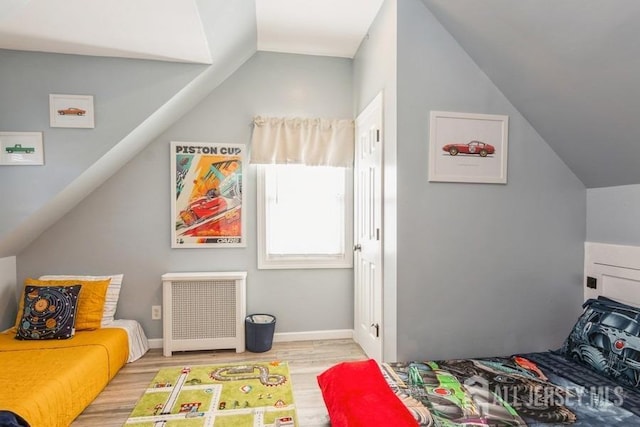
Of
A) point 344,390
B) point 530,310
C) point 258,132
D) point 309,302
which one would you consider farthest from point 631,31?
point 309,302

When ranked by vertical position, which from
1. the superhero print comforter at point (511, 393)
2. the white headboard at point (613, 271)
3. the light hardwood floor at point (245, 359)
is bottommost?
the light hardwood floor at point (245, 359)

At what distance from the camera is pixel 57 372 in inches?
77.2

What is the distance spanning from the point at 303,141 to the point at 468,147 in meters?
1.54

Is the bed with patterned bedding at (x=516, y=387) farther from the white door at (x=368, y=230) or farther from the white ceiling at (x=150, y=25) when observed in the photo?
the white ceiling at (x=150, y=25)

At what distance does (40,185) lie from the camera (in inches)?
93.8

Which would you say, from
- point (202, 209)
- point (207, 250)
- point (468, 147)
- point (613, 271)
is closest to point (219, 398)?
point (207, 250)

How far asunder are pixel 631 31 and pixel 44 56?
3.47m

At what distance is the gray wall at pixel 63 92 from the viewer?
2346 mm

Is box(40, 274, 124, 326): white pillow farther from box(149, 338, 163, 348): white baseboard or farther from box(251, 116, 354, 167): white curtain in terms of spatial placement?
box(251, 116, 354, 167): white curtain

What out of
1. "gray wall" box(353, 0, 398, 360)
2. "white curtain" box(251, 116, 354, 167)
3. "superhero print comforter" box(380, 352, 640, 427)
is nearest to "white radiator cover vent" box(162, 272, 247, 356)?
"white curtain" box(251, 116, 354, 167)

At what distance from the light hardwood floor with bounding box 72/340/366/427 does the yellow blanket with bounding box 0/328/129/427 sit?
9 cm

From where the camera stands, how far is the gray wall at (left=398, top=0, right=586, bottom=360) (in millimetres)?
2244

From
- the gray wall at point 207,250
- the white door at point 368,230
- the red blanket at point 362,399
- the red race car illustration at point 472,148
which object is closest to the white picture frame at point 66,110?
the gray wall at point 207,250

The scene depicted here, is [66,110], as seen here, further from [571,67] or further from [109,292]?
[571,67]
